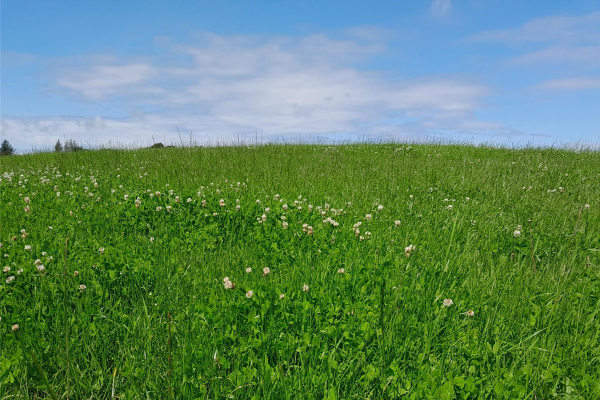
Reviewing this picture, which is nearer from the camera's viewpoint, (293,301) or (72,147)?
(293,301)

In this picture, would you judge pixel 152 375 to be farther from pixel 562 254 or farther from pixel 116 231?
pixel 562 254

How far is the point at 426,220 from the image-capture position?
5.84 meters

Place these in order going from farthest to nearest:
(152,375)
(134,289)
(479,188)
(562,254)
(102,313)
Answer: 1. (479,188)
2. (562,254)
3. (134,289)
4. (102,313)
5. (152,375)

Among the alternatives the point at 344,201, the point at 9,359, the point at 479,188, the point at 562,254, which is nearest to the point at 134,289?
the point at 9,359

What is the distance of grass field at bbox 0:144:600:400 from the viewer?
2.63m

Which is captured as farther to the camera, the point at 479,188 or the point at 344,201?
the point at 479,188

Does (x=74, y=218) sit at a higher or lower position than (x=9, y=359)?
higher

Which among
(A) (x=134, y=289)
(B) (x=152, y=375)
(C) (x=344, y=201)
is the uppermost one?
(C) (x=344, y=201)

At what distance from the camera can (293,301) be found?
3256 millimetres

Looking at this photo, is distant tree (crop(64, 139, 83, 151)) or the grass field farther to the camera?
distant tree (crop(64, 139, 83, 151))

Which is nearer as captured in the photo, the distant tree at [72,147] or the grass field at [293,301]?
the grass field at [293,301]

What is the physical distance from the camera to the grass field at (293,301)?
8.63 feet

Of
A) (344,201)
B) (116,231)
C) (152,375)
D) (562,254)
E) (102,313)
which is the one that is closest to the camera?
(152,375)

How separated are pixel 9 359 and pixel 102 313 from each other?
2.30ft
